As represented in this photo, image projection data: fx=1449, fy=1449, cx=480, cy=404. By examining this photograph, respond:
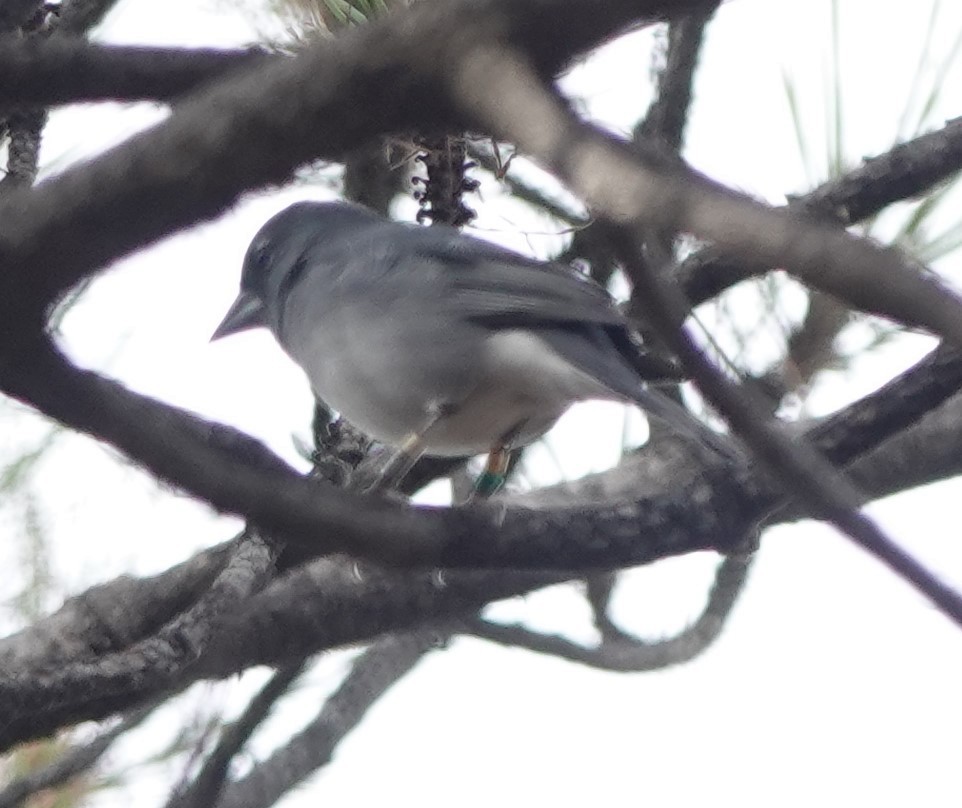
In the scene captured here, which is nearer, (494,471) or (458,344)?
(458,344)

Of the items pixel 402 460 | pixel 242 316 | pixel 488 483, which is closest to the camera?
pixel 402 460

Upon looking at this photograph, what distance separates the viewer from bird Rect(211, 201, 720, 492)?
2691mm

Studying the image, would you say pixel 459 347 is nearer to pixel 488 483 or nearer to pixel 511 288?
pixel 511 288

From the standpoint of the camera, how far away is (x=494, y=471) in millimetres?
2926

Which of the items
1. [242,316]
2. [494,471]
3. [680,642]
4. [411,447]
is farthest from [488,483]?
[242,316]

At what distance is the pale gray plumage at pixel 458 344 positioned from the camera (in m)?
2.69

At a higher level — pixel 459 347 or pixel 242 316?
pixel 242 316

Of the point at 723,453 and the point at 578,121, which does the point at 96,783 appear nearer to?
the point at 723,453

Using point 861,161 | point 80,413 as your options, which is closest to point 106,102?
point 80,413

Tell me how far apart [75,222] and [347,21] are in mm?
1840

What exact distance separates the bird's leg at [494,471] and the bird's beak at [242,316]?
83 cm

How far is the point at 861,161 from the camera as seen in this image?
2.70 meters

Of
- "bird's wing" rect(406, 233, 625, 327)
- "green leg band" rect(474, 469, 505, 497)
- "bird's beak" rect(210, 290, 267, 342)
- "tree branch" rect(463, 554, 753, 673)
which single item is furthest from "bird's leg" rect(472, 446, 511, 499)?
"bird's beak" rect(210, 290, 267, 342)

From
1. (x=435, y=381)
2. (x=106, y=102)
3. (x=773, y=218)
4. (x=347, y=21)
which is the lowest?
(x=773, y=218)
